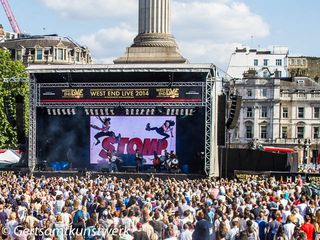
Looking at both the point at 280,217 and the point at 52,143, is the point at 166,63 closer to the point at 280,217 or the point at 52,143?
the point at 52,143

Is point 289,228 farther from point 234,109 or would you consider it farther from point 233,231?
point 234,109

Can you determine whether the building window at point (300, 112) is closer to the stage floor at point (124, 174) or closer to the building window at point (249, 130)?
the building window at point (249, 130)

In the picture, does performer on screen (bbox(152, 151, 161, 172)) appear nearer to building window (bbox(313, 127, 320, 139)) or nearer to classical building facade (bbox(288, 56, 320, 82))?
building window (bbox(313, 127, 320, 139))

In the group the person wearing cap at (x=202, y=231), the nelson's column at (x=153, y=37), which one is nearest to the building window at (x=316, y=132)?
the nelson's column at (x=153, y=37)

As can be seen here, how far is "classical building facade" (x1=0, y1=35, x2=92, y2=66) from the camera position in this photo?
96.9 meters

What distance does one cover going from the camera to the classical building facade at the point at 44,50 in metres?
96.9

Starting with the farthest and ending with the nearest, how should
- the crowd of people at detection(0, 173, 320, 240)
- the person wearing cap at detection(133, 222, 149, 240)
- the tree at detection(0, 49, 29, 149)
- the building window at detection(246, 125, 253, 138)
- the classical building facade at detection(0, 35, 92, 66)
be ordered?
the building window at detection(246, 125, 253, 138), the classical building facade at detection(0, 35, 92, 66), the tree at detection(0, 49, 29, 149), the crowd of people at detection(0, 173, 320, 240), the person wearing cap at detection(133, 222, 149, 240)

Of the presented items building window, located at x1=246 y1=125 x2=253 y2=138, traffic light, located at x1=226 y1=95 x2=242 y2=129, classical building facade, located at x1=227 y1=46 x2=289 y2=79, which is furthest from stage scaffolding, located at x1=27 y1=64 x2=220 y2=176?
classical building facade, located at x1=227 y1=46 x2=289 y2=79

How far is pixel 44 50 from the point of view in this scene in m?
97.4

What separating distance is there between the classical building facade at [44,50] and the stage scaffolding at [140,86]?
51371mm

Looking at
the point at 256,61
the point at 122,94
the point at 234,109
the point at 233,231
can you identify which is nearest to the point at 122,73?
the point at 122,94

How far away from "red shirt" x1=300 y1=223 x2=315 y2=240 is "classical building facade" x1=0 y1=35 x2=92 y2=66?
80.8 metres

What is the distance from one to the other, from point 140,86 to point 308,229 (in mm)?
27607

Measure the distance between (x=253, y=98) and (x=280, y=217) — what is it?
81.2 metres
